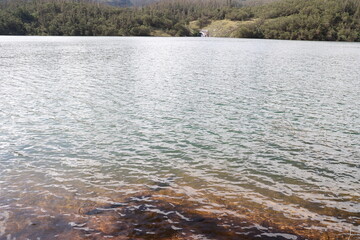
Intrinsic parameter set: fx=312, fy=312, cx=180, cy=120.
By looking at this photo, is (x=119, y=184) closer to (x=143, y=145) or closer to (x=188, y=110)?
(x=143, y=145)

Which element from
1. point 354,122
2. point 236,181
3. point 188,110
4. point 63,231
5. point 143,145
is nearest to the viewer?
point 63,231

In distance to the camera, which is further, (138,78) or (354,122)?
(138,78)

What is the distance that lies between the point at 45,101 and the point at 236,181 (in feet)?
76.9

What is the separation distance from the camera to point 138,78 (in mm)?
47719

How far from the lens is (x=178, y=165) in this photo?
54.9ft

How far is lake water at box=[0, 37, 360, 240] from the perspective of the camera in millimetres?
11102

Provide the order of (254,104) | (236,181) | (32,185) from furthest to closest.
→ (254,104), (236,181), (32,185)

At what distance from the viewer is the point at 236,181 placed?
587 inches

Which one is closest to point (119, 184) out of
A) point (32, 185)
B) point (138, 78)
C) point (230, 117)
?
point (32, 185)

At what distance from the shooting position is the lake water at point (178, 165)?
36.4 feet

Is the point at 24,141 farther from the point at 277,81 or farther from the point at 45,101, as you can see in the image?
the point at 277,81

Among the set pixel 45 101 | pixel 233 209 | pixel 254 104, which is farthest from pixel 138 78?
pixel 233 209

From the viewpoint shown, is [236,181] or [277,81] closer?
[236,181]

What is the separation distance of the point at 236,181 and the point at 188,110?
14360 mm
